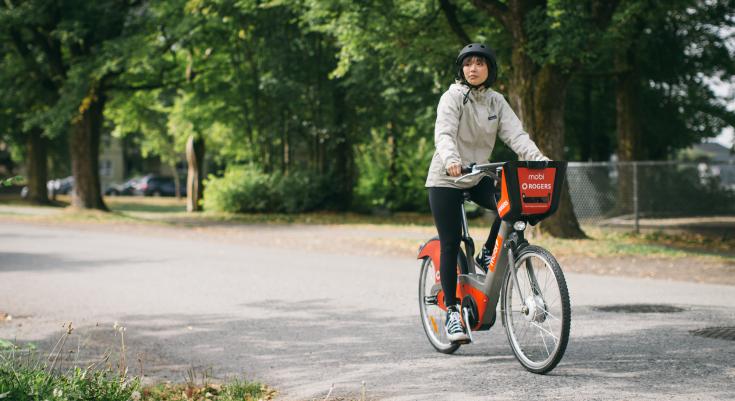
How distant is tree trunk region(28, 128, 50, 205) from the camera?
40688mm

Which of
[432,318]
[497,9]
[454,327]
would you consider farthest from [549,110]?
[454,327]

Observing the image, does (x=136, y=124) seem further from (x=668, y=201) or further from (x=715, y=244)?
(x=715, y=244)

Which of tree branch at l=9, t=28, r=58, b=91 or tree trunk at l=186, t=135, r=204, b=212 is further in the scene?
tree trunk at l=186, t=135, r=204, b=212

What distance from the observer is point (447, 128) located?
5.40 meters

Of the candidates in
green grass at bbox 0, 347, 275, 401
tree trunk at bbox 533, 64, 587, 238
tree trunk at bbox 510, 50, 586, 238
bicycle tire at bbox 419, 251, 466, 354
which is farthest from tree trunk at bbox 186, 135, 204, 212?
green grass at bbox 0, 347, 275, 401

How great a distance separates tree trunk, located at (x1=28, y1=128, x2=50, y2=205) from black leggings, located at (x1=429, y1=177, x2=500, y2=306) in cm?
3816

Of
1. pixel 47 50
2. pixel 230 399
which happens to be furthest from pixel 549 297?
pixel 47 50

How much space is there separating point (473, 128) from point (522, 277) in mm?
1000

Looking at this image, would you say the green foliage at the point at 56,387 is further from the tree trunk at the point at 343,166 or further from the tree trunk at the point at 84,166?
the tree trunk at the point at 84,166

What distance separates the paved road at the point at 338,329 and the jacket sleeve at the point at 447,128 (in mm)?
1350

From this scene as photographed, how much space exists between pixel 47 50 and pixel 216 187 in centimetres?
707

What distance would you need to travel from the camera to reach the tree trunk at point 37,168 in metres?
40.7

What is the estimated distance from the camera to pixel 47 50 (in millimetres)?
27688

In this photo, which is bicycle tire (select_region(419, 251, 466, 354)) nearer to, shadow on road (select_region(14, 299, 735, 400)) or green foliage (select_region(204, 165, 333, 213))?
shadow on road (select_region(14, 299, 735, 400))
